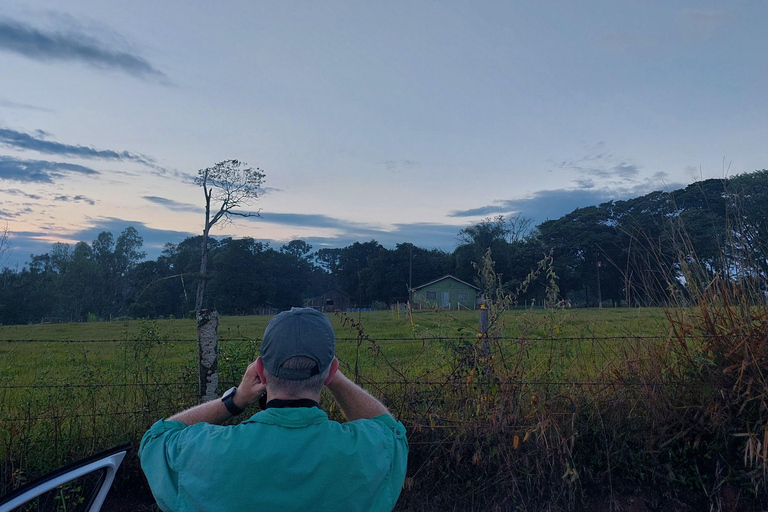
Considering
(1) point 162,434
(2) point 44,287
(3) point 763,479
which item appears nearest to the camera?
(1) point 162,434

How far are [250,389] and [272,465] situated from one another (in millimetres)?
350

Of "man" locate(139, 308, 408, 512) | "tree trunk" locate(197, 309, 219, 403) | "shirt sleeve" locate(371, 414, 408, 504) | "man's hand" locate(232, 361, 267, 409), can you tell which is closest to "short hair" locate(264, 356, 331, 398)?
"man" locate(139, 308, 408, 512)

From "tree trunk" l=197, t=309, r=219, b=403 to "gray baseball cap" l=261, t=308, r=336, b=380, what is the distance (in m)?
2.51

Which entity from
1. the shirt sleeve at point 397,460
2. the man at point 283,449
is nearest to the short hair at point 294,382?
the man at point 283,449

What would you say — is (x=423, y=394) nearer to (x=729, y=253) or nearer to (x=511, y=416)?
(x=511, y=416)

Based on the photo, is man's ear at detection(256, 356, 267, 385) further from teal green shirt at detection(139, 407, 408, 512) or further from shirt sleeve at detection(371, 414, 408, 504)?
shirt sleeve at detection(371, 414, 408, 504)

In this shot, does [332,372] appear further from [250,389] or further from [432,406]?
[432,406]

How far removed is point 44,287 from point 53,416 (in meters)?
51.0

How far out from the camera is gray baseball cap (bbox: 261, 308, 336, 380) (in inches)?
62.4

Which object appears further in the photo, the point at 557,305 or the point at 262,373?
the point at 557,305

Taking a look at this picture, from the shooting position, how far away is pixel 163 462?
155 centimetres

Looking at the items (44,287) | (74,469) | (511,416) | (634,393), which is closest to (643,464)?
(634,393)

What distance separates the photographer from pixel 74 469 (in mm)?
1671

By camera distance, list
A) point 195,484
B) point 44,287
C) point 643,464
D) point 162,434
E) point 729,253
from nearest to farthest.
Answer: point 195,484, point 162,434, point 643,464, point 729,253, point 44,287
